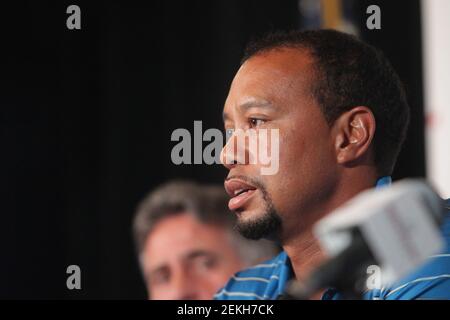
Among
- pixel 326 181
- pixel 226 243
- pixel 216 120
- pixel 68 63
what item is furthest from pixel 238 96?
pixel 68 63

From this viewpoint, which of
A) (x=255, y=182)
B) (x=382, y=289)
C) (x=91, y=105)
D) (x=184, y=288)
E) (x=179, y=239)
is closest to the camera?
(x=382, y=289)

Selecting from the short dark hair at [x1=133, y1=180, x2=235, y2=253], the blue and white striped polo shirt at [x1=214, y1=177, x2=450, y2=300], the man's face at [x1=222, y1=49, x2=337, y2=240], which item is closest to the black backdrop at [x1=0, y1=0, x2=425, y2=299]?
the short dark hair at [x1=133, y1=180, x2=235, y2=253]

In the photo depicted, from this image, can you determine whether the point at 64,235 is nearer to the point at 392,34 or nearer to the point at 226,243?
the point at 226,243

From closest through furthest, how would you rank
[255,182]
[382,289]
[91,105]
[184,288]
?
[382,289] < [255,182] < [184,288] < [91,105]

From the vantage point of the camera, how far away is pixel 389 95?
4.52 ft

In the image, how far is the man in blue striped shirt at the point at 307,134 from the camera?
132 centimetres

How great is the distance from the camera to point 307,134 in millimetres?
1329

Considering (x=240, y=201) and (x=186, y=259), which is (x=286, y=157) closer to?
(x=240, y=201)

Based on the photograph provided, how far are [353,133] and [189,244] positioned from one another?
0.70m

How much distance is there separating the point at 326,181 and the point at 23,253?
3.85 ft

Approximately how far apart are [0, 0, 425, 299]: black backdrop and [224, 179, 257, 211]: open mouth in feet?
2.80

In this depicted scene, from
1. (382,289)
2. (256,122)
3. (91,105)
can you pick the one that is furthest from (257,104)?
(91,105)

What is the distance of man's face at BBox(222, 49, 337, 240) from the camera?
1.32m

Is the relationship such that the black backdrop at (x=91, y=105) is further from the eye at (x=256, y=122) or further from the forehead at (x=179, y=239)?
the eye at (x=256, y=122)
